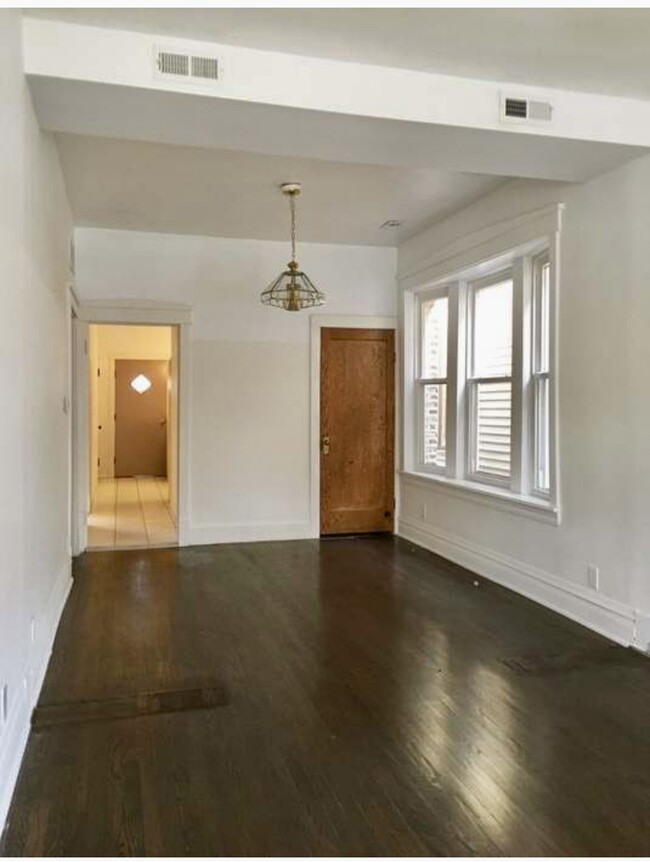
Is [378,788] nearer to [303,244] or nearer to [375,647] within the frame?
[375,647]

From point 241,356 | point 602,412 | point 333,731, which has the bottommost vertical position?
point 333,731

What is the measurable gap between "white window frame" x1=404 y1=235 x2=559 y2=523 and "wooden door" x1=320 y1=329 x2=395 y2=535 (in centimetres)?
29

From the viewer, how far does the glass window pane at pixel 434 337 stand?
6.32 metres

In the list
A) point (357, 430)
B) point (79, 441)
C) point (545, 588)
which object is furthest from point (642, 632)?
point (79, 441)

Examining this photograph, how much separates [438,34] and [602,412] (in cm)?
225

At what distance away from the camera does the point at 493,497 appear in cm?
506

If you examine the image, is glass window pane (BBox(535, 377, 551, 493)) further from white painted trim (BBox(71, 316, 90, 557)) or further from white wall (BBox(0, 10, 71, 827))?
white painted trim (BBox(71, 316, 90, 557))

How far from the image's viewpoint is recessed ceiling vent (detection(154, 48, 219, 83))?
276 cm

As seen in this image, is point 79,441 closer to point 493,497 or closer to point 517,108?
point 493,497

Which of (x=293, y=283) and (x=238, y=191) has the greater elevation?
(x=238, y=191)

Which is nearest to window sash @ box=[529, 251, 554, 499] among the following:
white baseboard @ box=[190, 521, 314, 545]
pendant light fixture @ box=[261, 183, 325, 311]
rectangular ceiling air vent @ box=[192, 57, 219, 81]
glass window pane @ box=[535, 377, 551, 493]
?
glass window pane @ box=[535, 377, 551, 493]

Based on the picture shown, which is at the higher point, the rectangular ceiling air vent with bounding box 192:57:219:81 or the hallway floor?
the rectangular ceiling air vent with bounding box 192:57:219:81

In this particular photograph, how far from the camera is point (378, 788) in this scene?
2.36 meters

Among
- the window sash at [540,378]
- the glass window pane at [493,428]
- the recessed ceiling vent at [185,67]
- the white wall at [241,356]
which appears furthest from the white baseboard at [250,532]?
the recessed ceiling vent at [185,67]
